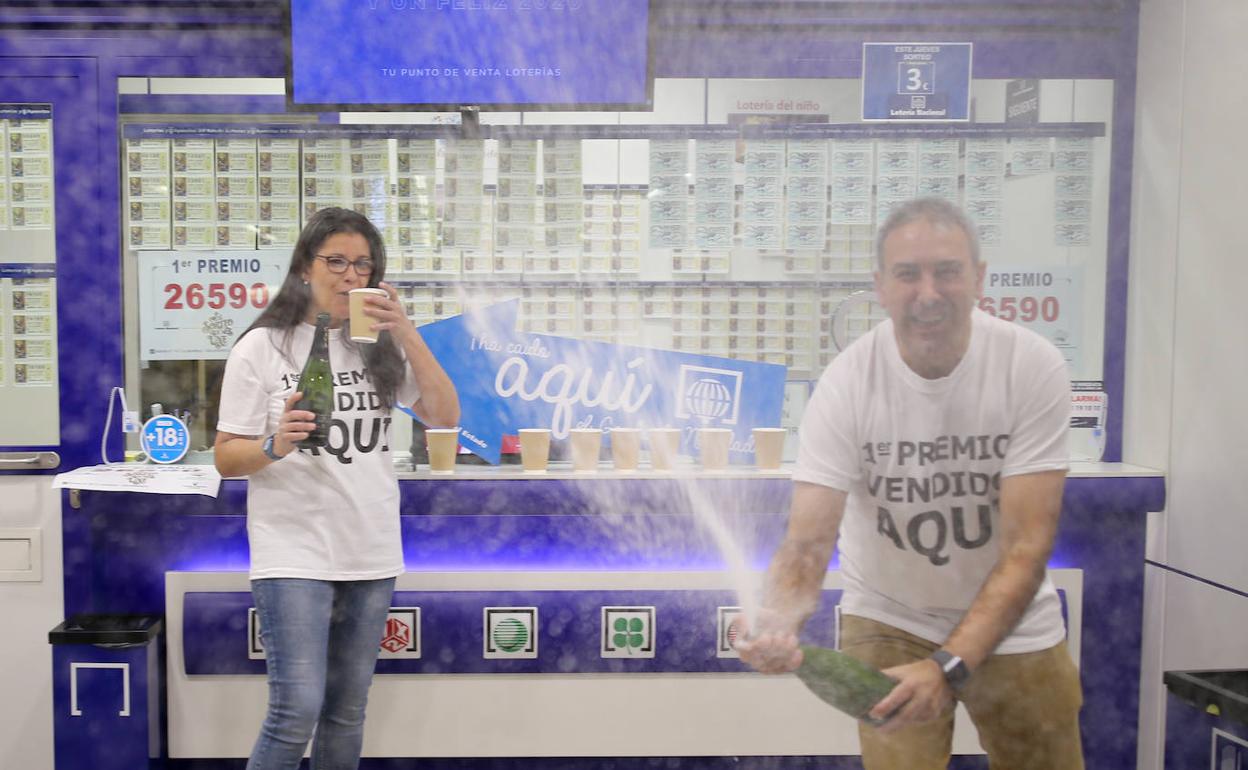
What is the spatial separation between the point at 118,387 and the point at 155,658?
64 centimetres

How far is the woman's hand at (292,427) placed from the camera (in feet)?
4.37

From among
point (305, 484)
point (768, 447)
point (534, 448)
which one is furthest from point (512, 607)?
point (768, 447)

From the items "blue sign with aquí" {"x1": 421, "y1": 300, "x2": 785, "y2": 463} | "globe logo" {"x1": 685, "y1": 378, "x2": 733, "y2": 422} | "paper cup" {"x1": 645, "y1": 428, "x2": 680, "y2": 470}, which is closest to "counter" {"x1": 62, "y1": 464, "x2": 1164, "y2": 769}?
"blue sign with aquí" {"x1": 421, "y1": 300, "x2": 785, "y2": 463}

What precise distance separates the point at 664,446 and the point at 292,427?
0.58 m

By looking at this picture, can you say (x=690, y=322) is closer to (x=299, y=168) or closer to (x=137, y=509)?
(x=299, y=168)

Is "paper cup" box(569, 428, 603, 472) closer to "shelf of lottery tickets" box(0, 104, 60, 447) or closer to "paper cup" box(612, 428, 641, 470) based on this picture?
"paper cup" box(612, 428, 641, 470)

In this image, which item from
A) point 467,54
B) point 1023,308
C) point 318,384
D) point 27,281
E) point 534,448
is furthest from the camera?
point 27,281

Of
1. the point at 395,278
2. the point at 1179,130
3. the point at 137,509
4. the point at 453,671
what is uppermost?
the point at 1179,130

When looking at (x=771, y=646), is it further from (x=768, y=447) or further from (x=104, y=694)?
(x=104, y=694)

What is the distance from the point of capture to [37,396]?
85.7 inches

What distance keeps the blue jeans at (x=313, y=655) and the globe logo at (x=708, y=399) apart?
64cm

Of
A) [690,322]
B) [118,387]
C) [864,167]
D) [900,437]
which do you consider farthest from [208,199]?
[900,437]

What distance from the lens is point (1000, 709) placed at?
0.92 meters

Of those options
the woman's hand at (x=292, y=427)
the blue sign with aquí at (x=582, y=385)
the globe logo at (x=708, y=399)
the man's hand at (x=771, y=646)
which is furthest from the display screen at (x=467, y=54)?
the man's hand at (x=771, y=646)
